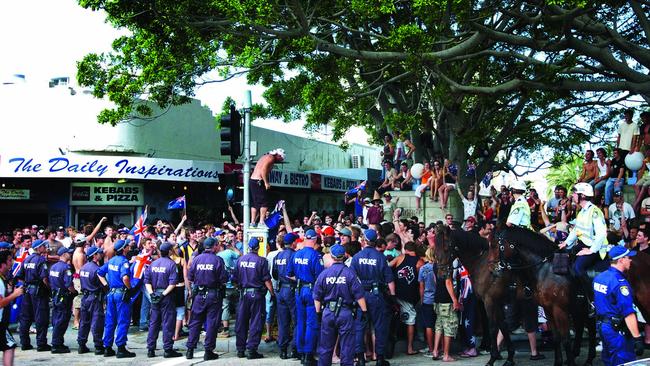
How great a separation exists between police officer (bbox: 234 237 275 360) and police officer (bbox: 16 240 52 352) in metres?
3.81

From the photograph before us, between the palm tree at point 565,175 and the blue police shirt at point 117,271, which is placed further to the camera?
the palm tree at point 565,175

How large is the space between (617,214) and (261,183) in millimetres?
8155

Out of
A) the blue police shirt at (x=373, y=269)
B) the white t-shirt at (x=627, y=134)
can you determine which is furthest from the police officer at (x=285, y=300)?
the white t-shirt at (x=627, y=134)

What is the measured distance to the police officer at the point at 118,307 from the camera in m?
11.7

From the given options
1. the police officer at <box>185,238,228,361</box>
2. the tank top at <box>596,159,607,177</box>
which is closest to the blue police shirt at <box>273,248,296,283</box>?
the police officer at <box>185,238,228,361</box>

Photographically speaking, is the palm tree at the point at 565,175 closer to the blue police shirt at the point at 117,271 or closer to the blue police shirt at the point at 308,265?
the blue police shirt at the point at 308,265

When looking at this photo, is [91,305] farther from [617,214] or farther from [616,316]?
[617,214]

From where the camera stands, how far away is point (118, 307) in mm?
11852

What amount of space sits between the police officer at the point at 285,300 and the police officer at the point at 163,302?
1.80m

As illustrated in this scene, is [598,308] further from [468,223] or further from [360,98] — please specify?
[360,98]

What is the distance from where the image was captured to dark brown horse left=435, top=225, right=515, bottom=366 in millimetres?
10336

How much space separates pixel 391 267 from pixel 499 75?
953 cm

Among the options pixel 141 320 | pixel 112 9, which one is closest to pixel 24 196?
pixel 141 320

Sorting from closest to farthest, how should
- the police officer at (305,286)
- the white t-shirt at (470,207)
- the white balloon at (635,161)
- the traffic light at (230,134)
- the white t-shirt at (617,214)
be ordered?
the police officer at (305,286) → the traffic light at (230,134) → the white t-shirt at (617,214) → the white balloon at (635,161) → the white t-shirt at (470,207)
